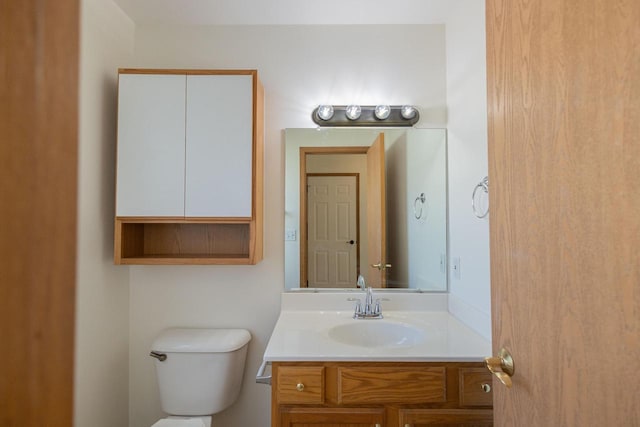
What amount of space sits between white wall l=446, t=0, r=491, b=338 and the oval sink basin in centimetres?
30

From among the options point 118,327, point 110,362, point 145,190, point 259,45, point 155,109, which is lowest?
point 110,362

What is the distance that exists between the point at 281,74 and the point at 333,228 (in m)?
0.90

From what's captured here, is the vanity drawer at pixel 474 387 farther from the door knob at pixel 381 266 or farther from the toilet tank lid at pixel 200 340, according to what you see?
the toilet tank lid at pixel 200 340

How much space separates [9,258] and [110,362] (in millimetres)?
1909

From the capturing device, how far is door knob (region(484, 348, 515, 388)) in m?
0.78

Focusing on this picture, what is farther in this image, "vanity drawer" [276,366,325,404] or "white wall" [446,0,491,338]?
"white wall" [446,0,491,338]

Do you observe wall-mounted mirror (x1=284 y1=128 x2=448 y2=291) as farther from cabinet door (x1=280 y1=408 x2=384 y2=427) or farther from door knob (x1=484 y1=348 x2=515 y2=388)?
door knob (x1=484 y1=348 x2=515 y2=388)

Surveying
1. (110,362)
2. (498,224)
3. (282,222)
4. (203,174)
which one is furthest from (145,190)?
(498,224)

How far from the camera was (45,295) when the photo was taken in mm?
177

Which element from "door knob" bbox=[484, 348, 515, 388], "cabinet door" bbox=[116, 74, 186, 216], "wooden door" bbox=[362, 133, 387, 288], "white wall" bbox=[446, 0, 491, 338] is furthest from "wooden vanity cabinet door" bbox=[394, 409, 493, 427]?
"cabinet door" bbox=[116, 74, 186, 216]

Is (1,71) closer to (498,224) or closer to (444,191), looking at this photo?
(498,224)

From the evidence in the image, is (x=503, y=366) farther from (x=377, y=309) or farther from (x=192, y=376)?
(x=192, y=376)

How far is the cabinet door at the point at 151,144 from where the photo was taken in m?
1.65

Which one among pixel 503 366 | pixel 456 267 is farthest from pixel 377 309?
pixel 503 366
